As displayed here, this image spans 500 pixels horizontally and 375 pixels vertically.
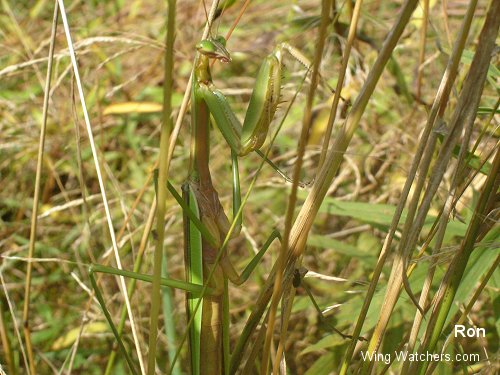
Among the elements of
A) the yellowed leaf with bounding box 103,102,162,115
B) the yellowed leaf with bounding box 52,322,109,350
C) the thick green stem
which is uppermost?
the thick green stem

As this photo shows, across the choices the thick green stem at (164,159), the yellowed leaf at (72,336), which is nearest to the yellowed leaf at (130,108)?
the yellowed leaf at (72,336)

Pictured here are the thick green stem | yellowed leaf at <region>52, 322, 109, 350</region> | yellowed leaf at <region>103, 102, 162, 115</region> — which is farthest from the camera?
yellowed leaf at <region>103, 102, 162, 115</region>

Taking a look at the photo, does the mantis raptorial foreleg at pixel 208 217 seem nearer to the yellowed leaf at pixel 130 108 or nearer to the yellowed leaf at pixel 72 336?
the yellowed leaf at pixel 72 336

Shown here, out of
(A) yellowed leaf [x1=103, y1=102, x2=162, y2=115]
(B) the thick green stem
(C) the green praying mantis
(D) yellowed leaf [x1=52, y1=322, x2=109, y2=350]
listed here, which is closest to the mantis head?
(C) the green praying mantis

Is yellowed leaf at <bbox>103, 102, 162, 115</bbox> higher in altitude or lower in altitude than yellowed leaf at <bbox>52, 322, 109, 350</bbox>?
higher

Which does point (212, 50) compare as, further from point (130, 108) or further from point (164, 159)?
point (130, 108)

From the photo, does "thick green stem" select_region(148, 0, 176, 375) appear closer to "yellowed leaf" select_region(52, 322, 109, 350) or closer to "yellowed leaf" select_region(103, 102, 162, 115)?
"yellowed leaf" select_region(52, 322, 109, 350)

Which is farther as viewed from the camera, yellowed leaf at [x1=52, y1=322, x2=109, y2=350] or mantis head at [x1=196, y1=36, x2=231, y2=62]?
yellowed leaf at [x1=52, y1=322, x2=109, y2=350]

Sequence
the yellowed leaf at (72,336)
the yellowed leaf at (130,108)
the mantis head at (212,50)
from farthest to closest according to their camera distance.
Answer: the yellowed leaf at (130,108)
the yellowed leaf at (72,336)
the mantis head at (212,50)
